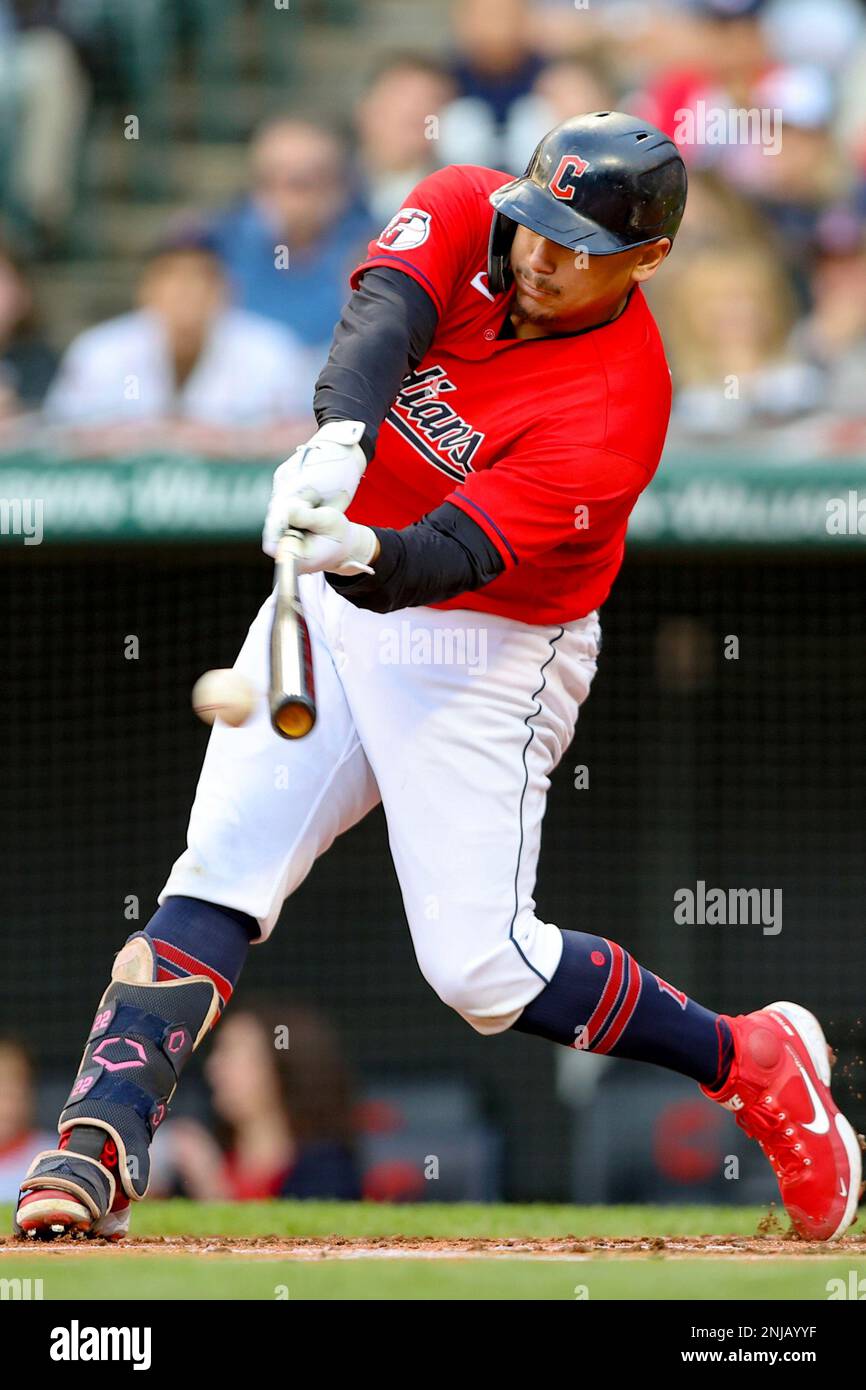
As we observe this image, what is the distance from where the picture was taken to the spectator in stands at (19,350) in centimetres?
625

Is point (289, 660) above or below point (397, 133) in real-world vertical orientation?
below

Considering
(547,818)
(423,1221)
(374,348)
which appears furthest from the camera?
(547,818)

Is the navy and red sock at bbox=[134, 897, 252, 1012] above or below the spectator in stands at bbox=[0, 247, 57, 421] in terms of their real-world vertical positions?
below

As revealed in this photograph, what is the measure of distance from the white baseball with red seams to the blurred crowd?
2.70 metres

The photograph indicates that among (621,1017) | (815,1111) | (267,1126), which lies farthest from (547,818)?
(621,1017)

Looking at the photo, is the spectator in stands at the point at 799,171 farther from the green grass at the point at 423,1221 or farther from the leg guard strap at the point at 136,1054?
the leg guard strap at the point at 136,1054

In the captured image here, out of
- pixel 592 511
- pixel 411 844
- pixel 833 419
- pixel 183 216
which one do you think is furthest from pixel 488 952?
pixel 183 216

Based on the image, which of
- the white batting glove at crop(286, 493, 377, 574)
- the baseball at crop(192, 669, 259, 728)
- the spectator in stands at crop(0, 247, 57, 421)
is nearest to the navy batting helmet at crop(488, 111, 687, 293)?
the white batting glove at crop(286, 493, 377, 574)

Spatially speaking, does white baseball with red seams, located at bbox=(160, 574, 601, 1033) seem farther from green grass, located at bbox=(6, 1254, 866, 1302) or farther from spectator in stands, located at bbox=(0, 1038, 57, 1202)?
spectator in stands, located at bbox=(0, 1038, 57, 1202)

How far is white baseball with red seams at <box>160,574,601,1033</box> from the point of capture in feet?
10.1

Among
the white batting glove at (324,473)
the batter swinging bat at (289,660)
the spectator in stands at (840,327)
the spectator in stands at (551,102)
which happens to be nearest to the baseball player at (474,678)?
the white batting glove at (324,473)

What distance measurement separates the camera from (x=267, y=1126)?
243 inches

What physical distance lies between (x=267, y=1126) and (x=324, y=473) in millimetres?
3869

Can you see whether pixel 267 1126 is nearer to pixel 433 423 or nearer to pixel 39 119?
pixel 433 423
